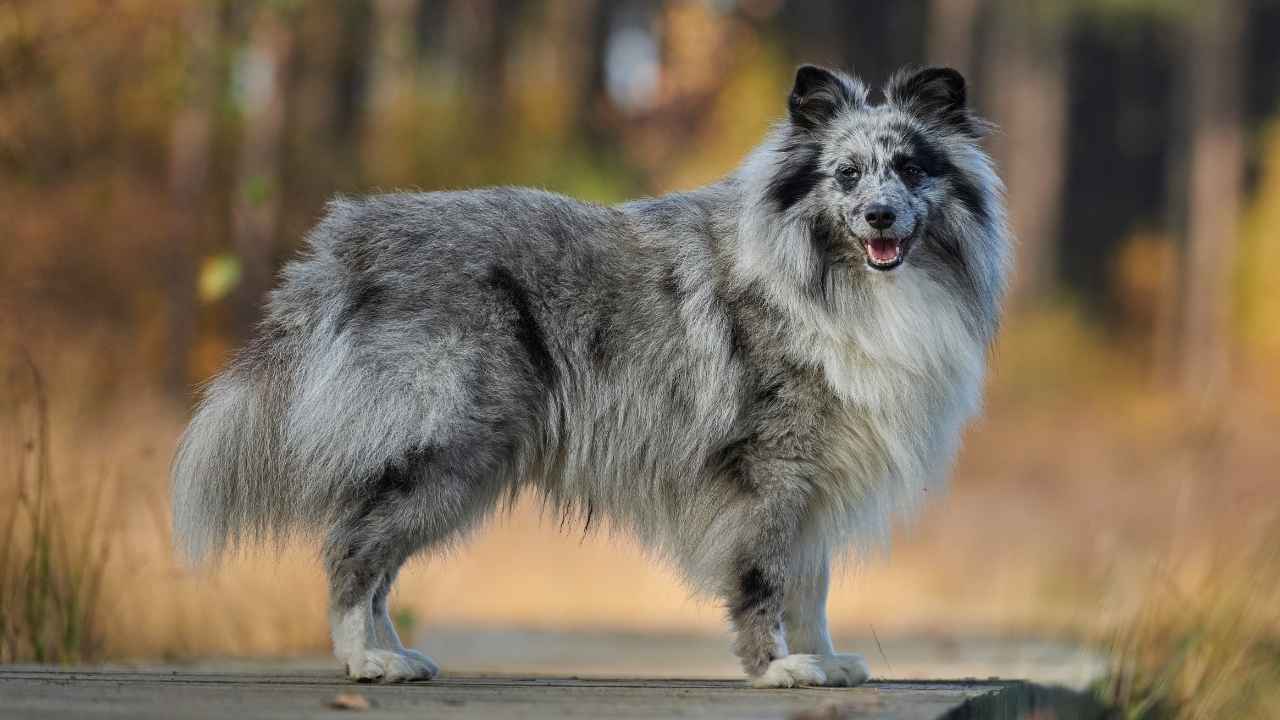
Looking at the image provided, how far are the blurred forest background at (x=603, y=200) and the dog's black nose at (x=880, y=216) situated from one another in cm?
147

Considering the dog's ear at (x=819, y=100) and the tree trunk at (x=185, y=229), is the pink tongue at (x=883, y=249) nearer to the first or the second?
the dog's ear at (x=819, y=100)

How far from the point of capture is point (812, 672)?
18.1 ft

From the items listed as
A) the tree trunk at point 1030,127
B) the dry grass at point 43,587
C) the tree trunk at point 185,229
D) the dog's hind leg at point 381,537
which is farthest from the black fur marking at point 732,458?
the tree trunk at point 1030,127

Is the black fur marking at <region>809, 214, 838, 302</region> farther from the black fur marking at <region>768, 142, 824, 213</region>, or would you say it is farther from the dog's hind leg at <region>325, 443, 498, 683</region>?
the dog's hind leg at <region>325, 443, 498, 683</region>

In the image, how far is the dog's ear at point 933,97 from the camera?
618 cm

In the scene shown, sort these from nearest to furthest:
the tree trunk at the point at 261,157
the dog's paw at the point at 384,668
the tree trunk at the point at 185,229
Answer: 1. the dog's paw at the point at 384,668
2. the tree trunk at the point at 261,157
3. the tree trunk at the point at 185,229

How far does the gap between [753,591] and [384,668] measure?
4.03ft

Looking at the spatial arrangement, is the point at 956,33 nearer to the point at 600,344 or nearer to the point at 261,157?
the point at 261,157

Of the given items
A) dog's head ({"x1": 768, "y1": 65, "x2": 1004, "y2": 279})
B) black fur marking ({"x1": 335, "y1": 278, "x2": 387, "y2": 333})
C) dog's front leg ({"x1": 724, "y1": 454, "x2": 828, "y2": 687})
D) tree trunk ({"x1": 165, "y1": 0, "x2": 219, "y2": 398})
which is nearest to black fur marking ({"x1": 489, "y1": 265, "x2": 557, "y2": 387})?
black fur marking ({"x1": 335, "y1": 278, "x2": 387, "y2": 333})

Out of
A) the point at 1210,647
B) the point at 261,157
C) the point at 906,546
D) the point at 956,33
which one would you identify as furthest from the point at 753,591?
the point at 956,33

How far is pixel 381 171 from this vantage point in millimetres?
23453

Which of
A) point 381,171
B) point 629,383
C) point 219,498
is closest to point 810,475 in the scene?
point 629,383

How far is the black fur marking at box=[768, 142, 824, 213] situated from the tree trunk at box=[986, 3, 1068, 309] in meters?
22.5

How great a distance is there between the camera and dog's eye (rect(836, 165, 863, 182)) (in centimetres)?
591
